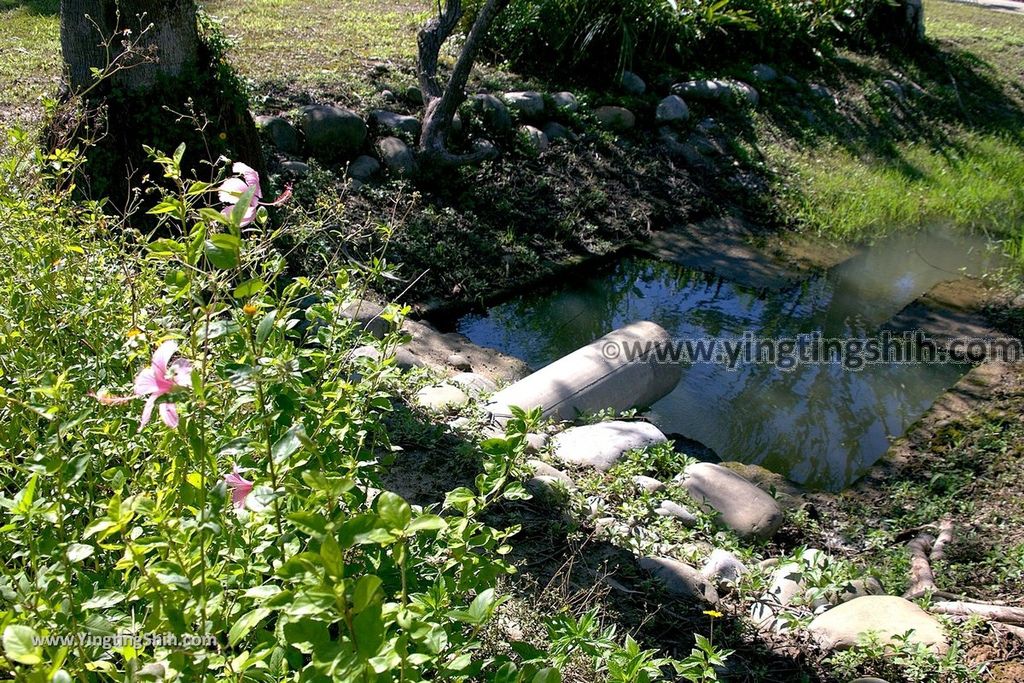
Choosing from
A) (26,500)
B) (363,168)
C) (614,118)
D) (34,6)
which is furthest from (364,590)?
(34,6)

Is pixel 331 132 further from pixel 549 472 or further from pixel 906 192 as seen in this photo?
pixel 906 192

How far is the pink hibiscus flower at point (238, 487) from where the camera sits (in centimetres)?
149

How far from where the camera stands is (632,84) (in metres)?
9.17

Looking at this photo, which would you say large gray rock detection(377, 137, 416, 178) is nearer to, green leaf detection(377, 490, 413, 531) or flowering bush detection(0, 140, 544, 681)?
flowering bush detection(0, 140, 544, 681)

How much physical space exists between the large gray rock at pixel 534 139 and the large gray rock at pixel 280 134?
7.04 feet

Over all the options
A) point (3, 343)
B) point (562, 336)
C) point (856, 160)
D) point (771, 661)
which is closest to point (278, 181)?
point (562, 336)

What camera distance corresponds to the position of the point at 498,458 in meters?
1.74

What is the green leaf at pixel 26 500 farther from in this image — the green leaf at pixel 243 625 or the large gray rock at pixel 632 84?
the large gray rock at pixel 632 84

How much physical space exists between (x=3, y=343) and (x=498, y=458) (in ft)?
3.87

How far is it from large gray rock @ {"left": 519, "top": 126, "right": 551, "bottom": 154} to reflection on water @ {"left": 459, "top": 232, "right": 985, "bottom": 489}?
1528 mm

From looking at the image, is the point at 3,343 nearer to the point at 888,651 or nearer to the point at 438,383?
the point at 438,383

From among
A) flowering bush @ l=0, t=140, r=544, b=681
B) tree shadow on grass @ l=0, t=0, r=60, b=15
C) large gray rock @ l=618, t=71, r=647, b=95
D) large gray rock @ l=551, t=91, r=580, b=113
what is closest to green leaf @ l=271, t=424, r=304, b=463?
flowering bush @ l=0, t=140, r=544, b=681

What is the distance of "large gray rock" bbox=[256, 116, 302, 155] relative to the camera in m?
6.45

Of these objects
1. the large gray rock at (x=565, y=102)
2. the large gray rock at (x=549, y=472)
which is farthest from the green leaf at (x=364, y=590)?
the large gray rock at (x=565, y=102)
